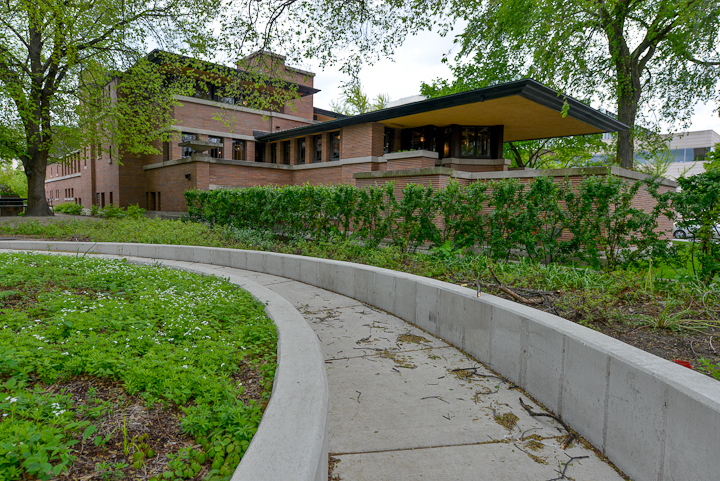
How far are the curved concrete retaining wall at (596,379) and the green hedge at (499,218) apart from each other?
115 inches

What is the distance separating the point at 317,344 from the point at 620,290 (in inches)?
143

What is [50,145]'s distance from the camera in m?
20.2

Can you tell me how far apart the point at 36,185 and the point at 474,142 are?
2225cm

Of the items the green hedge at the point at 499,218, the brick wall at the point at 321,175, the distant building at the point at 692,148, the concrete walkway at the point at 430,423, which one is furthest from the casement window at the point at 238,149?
the distant building at the point at 692,148

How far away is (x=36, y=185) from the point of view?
66.1ft

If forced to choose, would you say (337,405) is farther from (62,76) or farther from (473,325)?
(62,76)

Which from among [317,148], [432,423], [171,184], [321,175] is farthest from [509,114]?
[171,184]

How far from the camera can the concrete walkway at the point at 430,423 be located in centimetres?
262

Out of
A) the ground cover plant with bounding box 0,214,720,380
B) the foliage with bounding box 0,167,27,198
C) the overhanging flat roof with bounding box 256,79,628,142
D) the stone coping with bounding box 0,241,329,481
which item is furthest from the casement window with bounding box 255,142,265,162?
the foliage with bounding box 0,167,27,198

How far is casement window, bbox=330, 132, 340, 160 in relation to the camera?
947 inches

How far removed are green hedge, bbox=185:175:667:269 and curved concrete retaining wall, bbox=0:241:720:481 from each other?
9.56ft

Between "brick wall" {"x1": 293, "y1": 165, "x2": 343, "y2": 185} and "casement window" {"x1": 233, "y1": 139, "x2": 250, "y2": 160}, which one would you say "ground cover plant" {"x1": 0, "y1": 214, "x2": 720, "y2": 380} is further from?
"casement window" {"x1": 233, "y1": 139, "x2": 250, "y2": 160}

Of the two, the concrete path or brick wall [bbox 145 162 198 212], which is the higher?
brick wall [bbox 145 162 198 212]

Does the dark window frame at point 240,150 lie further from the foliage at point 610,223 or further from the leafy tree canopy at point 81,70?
the foliage at point 610,223
